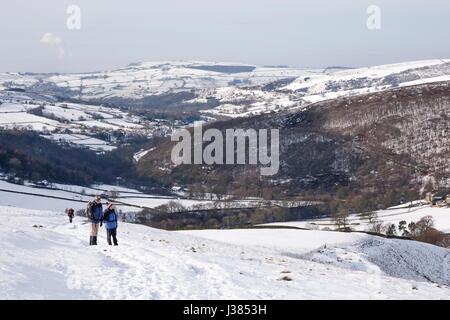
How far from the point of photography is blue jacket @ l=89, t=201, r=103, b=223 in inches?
1065

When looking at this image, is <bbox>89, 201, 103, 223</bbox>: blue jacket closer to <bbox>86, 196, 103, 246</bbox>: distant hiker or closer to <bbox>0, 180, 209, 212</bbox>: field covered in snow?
<bbox>86, 196, 103, 246</bbox>: distant hiker

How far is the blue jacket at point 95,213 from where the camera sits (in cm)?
2706

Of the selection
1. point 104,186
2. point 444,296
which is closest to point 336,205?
point 104,186

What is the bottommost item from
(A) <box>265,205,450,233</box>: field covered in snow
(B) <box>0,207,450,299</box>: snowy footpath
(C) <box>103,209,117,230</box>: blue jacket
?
(A) <box>265,205,450,233</box>: field covered in snow

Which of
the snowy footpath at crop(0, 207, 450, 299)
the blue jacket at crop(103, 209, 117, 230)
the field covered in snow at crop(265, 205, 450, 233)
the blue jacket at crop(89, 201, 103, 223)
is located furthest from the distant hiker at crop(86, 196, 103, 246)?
the field covered in snow at crop(265, 205, 450, 233)

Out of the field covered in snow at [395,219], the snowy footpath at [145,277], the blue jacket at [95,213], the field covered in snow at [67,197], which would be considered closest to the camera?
the snowy footpath at [145,277]

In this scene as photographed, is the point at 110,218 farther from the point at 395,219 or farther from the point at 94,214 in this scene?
the point at 395,219

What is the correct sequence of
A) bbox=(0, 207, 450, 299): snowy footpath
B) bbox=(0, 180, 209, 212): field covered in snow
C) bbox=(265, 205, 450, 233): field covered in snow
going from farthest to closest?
bbox=(0, 180, 209, 212): field covered in snow < bbox=(265, 205, 450, 233): field covered in snow < bbox=(0, 207, 450, 299): snowy footpath

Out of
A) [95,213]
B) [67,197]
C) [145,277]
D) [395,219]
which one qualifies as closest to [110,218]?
[95,213]

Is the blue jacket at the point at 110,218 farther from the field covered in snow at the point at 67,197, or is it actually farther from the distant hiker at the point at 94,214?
the field covered in snow at the point at 67,197

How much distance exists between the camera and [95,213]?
1069 inches

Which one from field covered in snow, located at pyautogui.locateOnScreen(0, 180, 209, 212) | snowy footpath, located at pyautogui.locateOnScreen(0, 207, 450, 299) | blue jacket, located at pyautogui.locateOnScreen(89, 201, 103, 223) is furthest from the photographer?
field covered in snow, located at pyautogui.locateOnScreen(0, 180, 209, 212)

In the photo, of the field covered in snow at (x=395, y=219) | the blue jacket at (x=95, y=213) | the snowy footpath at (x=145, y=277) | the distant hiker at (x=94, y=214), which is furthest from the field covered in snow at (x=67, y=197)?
the snowy footpath at (x=145, y=277)

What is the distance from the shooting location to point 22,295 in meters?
15.4
